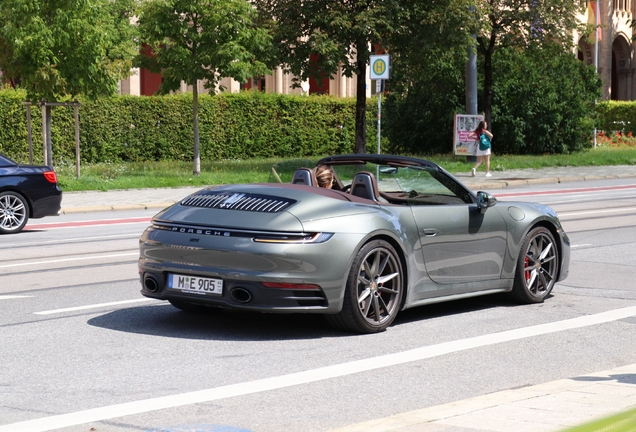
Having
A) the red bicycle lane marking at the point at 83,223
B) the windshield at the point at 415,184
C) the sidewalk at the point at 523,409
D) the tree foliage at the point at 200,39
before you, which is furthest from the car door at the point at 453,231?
the tree foliage at the point at 200,39

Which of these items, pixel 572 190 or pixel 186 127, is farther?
pixel 186 127

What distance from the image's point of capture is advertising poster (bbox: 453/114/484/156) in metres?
33.4

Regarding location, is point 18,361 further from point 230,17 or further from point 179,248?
point 230,17

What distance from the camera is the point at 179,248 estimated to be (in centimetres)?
733

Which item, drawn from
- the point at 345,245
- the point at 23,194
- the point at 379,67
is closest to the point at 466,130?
the point at 379,67

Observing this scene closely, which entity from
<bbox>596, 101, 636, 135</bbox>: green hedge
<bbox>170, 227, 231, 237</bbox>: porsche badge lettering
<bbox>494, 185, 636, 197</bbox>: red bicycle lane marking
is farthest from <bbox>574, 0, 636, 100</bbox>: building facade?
<bbox>170, 227, 231, 237</bbox>: porsche badge lettering

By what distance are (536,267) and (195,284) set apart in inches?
126

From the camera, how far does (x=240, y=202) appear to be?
24.6 feet

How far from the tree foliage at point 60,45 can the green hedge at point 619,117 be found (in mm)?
35841

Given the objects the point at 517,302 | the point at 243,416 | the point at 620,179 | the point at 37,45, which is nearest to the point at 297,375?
the point at 243,416

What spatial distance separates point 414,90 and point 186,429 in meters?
39.5

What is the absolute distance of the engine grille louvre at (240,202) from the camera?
24.2 ft

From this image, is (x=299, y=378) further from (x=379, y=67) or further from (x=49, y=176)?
(x=379, y=67)

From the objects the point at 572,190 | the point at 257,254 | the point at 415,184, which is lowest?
the point at 572,190
